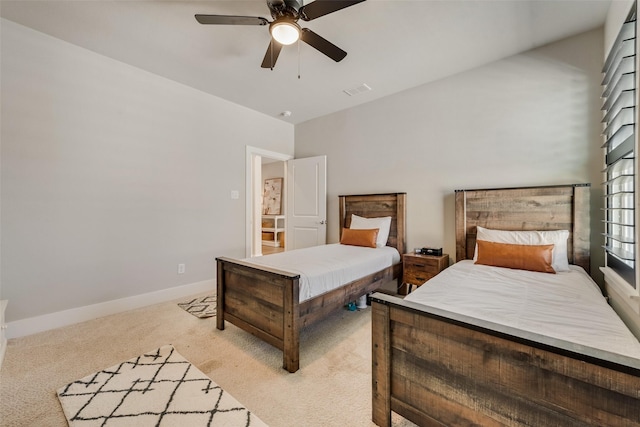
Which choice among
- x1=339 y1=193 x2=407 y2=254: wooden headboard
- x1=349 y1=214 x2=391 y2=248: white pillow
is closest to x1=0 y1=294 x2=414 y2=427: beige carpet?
x1=349 y1=214 x2=391 y2=248: white pillow

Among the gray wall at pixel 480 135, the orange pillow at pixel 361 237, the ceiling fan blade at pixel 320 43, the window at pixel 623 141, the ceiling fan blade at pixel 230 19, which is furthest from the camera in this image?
the orange pillow at pixel 361 237

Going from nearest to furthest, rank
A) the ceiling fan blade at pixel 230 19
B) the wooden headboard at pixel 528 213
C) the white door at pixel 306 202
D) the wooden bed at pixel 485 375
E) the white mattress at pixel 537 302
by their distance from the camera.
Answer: the wooden bed at pixel 485 375, the white mattress at pixel 537 302, the ceiling fan blade at pixel 230 19, the wooden headboard at pixel 528 213, the white door at pixel 306 202

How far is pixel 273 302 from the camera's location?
1.97 m

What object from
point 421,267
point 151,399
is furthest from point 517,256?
point 151,399

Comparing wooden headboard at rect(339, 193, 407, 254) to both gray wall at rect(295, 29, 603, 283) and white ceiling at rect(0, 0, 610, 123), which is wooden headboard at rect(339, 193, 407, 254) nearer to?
gray wall at rect(295, 29, 603, 283)

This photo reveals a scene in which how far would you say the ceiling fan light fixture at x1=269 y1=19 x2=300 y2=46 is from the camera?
1.83 meters

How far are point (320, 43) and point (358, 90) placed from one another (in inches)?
60.4

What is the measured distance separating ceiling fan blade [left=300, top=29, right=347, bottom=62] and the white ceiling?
0.94ft

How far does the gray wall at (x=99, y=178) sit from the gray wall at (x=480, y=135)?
82.4 inches

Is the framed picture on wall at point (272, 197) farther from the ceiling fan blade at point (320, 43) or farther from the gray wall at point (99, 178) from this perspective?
the ceiling fan blade at point (320, 43)

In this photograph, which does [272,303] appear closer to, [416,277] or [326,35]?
[416,277]

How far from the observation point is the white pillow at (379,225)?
11.2 feet

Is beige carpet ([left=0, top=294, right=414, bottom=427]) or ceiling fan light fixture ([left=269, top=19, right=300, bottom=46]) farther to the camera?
ceiling fan light fixture ([left=269, top=19, right=300, bottom=46])

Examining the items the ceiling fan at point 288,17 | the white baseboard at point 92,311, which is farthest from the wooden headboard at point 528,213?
the white baseboard at point 92,311
